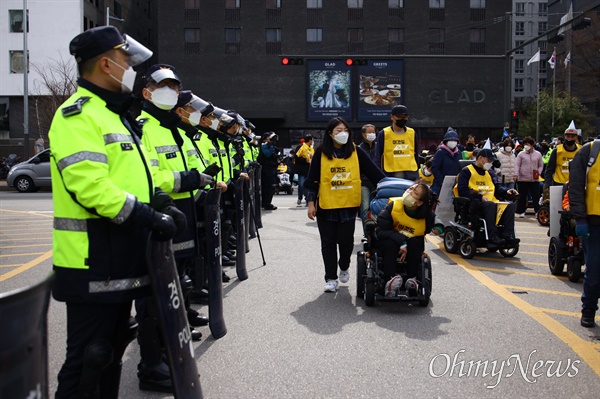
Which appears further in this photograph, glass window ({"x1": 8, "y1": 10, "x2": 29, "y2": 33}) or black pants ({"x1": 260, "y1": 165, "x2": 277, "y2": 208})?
glass window ({"x1": 8, "y1": 10, "x2": 29, "y2": 33})

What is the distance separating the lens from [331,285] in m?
8.10

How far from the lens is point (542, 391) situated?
4758 mm

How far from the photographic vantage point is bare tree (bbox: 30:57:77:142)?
41.4 meters

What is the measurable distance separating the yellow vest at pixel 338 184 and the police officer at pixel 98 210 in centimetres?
428

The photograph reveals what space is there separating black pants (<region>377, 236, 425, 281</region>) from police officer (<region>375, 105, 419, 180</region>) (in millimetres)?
3413

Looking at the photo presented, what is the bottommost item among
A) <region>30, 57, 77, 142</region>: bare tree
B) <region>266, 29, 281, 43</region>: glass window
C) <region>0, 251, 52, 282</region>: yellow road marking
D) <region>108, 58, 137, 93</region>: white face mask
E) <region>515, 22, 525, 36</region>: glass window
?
<region>0, 251, 52, 282</region>: yellow road marking

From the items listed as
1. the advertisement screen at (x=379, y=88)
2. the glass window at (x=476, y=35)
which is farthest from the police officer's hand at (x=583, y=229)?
the glass window at (x=476, y=35)

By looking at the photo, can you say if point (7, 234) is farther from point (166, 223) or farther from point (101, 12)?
point (101, 12)

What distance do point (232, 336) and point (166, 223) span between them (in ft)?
9.33

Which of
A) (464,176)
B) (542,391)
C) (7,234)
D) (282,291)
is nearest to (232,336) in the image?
(282,291)

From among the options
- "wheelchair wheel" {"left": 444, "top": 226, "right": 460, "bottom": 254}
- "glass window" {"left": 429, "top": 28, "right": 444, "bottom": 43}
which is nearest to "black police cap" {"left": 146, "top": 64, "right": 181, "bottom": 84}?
"wheelchair wheel" {"left": 444, "top": 226, "right": 460, "bottom": 254}

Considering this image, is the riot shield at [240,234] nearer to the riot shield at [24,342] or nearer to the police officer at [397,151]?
the police officer at [397,151]

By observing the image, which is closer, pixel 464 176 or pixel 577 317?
pixel 577 317

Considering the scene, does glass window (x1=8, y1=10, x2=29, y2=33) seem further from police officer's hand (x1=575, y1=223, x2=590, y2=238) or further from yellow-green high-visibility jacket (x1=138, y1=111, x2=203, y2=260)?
police officer's hand (x1=575, y1=223, x2=590, y2=238)
